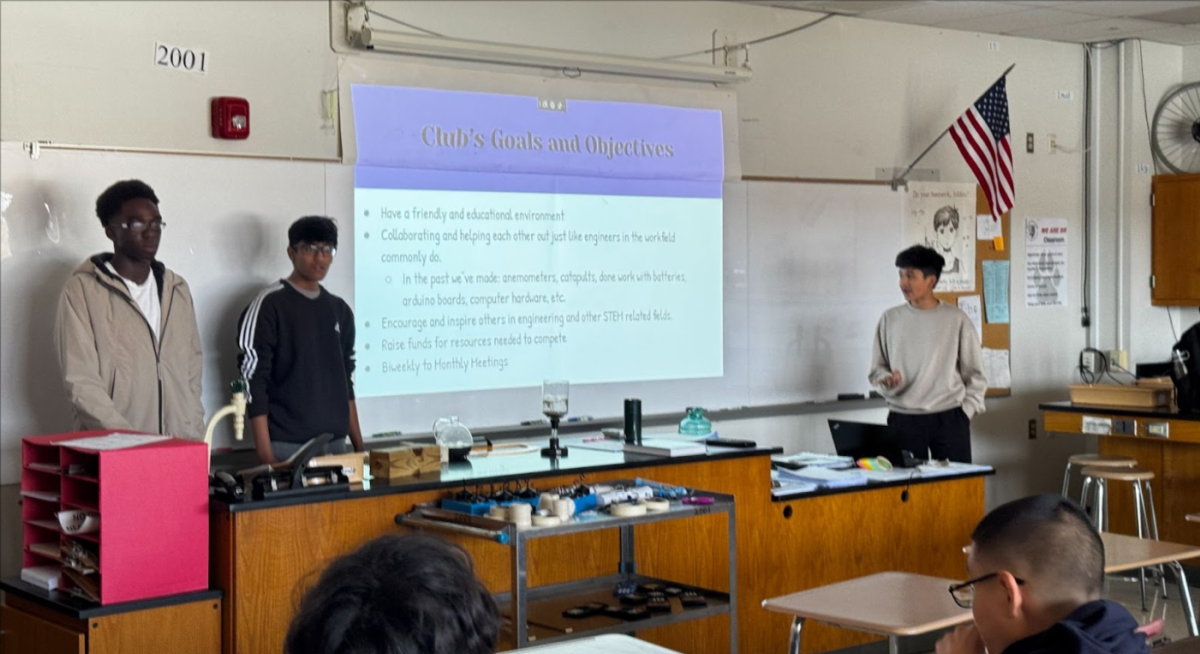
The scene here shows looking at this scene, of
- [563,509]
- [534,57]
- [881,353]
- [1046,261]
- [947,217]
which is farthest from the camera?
[1046,261]

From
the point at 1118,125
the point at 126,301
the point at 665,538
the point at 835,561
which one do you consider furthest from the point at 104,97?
the point at 1118,125

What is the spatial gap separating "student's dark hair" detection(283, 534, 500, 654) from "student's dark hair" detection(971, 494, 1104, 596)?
1009 mm

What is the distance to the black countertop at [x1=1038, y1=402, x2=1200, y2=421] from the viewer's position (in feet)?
22.3

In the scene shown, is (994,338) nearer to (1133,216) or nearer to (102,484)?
(1133,216)

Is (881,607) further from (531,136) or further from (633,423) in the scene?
(531,136)

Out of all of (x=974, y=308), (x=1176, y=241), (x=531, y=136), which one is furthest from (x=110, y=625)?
(x=1176, y=241)

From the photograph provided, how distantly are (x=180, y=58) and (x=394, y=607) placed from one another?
4.22 meters

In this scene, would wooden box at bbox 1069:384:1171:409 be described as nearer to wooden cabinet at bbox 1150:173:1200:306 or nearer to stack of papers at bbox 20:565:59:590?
wooden cabinet at bbox 1150:173:1200:306

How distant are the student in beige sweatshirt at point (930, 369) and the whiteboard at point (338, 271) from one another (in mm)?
648

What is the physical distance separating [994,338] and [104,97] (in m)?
5.33

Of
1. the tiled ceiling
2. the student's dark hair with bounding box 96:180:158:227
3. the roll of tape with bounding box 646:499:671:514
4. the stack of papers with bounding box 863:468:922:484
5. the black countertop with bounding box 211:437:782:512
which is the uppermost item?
the tiled ceiling

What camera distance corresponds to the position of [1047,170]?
8.36m

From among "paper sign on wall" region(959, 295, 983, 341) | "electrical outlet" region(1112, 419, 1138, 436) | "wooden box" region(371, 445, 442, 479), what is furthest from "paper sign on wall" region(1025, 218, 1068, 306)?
"wooden box" region(371, 445, 442, 479)

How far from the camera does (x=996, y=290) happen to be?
806 centimetres
